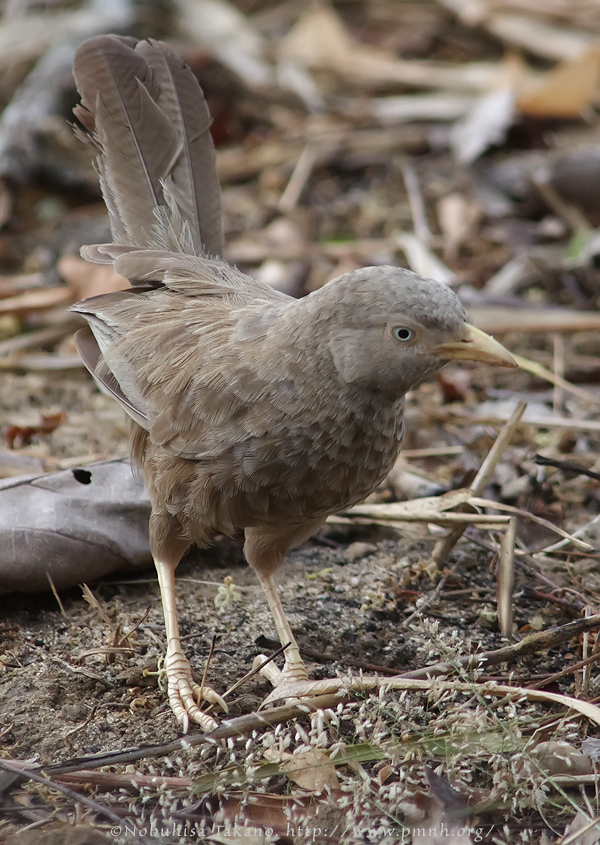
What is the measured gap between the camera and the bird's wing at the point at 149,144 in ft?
13.8

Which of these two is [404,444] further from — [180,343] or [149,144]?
[149,144]

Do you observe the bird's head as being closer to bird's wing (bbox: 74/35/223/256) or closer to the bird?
the bird

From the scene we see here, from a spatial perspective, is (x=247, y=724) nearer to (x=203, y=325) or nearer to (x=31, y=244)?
(x=203, y=325)

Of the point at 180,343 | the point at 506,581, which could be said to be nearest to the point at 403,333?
the point at 180,343

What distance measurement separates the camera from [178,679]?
10.4 feet

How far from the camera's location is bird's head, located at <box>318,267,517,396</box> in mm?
2996

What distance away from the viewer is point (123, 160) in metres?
4.25

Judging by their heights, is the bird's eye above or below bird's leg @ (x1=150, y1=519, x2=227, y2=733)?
above

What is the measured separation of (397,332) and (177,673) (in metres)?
1.29

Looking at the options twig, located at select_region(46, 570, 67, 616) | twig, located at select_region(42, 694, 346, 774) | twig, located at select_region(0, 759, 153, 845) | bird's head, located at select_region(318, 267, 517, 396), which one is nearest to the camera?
twig, located at select_region(0, 759, 153, 845)

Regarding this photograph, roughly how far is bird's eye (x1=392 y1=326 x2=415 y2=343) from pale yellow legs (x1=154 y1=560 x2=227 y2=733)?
1167 mm

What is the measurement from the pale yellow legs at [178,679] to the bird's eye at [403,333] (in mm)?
1167

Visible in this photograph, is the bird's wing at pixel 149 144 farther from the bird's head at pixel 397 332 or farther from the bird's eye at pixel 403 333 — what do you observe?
the bird's eye at pixel 403 333

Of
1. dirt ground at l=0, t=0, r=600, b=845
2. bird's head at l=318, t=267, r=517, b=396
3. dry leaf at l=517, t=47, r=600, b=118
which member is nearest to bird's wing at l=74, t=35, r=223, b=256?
dirt ground at l=0, t=0, r=600, b=845
